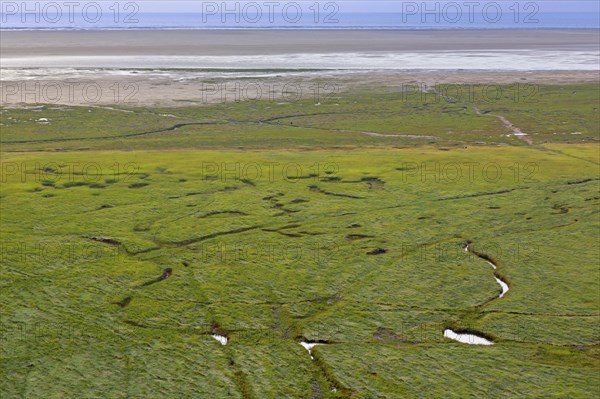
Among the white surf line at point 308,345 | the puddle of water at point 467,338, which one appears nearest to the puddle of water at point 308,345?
the white surf line at point 308,345

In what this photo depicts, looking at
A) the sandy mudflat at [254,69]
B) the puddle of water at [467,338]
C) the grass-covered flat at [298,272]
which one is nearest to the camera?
the grass-covered flat at [298,272]

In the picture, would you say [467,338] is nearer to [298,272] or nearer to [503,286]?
[503,286]

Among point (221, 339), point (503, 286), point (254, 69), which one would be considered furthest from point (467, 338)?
point (254, 69)

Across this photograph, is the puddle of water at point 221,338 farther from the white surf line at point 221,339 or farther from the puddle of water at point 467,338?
the puddle of water at point 467,338

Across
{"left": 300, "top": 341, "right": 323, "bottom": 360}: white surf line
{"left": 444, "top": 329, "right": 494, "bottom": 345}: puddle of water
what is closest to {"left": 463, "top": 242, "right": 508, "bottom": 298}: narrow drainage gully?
{"left": 444, "top": 329, "right": 494, "bottom": 345}: puddle of water

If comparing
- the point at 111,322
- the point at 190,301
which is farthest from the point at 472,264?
the point at 111,322

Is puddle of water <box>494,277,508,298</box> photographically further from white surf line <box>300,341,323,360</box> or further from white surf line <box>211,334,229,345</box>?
white surf line <box>211,334,229,345</box>
